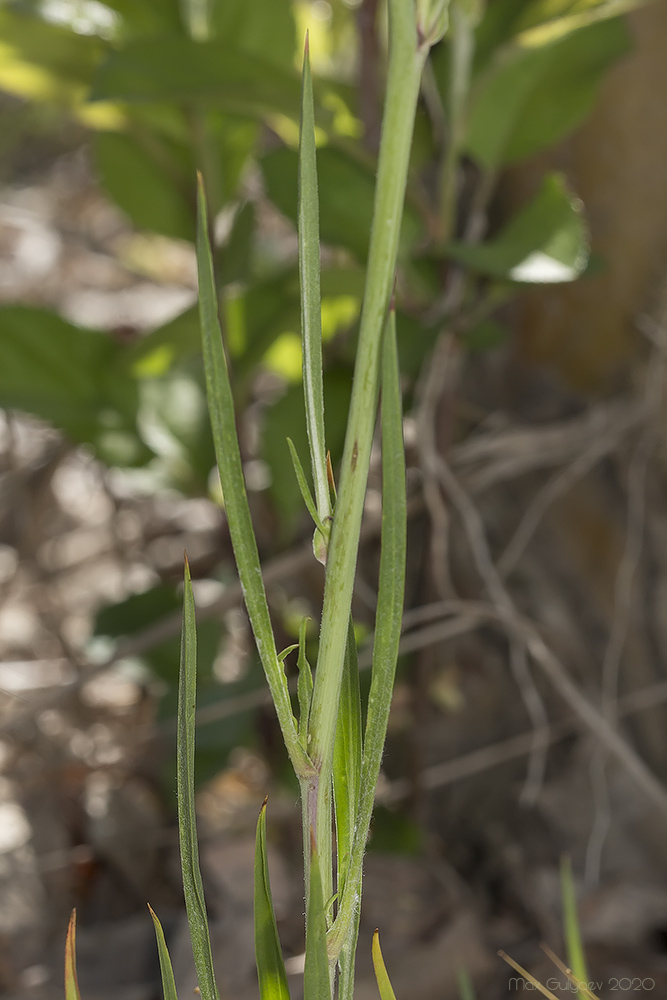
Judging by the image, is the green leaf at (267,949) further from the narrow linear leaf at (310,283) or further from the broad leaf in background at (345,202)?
the broad leaf in background at (345,202)

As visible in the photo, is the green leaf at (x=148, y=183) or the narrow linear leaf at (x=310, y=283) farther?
the green leaf at (x=148, y=183)

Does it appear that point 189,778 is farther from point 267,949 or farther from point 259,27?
point 259,27

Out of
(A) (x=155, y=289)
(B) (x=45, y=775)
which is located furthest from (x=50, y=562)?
(A) (x=155, y=289)

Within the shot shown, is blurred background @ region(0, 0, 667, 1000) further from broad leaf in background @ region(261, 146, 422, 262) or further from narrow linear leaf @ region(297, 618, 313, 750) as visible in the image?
narrow linear leaf @ region(297, 618, 313, 750)

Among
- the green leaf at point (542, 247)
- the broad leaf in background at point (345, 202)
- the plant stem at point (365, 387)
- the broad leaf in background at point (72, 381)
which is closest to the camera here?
the plant stem at point (365, 387)

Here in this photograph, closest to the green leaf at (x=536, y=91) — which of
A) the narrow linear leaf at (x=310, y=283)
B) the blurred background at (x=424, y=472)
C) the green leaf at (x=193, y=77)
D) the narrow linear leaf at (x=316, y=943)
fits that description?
the blurred background at (x=424, y=472)

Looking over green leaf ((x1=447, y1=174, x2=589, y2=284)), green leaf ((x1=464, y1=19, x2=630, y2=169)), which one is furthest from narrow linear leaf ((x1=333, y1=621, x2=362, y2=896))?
→ green leaf ((x1=464, y1=19, x2=630, y2=169))

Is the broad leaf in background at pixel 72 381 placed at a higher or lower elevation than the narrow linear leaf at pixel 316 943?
higher
